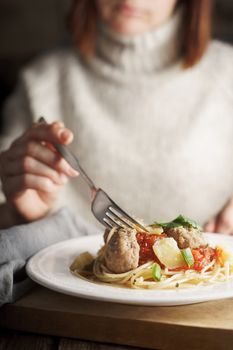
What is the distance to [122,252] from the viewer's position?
3.84 feet

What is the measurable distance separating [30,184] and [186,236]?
0.59 m

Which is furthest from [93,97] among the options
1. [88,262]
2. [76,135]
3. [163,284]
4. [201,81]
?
[163,284]

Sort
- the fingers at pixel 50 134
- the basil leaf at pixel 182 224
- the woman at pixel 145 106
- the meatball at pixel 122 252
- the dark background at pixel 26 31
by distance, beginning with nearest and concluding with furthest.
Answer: the meatball at pixel 122 252 → the basil leaf at pixel 182 224 → the fingers at pixel 50 134 → the woman at pixel 145 106 → the dark background at pixel 26 31

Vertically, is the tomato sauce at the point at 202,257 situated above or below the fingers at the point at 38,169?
above

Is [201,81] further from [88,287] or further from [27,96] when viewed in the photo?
[88,287]

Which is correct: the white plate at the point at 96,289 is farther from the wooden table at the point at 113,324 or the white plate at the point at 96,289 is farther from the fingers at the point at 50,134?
the fingers at the point at 50,134

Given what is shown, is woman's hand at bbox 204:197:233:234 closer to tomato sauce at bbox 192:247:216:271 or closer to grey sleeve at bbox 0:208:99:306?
grey sleeve at bbox 0:208:99:306

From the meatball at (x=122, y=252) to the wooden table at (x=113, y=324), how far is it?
8 cm

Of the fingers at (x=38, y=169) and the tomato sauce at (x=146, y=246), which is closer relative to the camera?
the tomato sauce at (x=146, y=246)

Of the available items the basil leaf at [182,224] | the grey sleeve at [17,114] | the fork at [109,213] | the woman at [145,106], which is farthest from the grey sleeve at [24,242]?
the grey sleeve at [17,114]

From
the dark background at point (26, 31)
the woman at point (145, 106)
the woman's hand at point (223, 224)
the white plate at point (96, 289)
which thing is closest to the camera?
the white plate at point (96, 289)

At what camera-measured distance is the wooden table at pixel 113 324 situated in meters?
1.03

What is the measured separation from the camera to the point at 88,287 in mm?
1093

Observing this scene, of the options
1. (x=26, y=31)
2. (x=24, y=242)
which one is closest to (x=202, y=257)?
(x=24, y=242)
